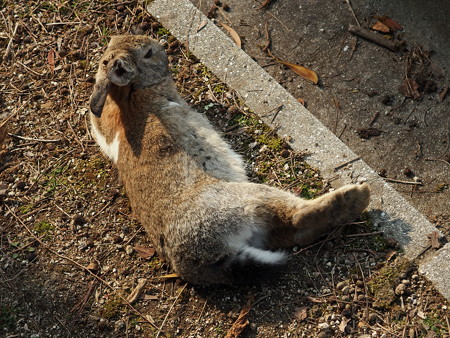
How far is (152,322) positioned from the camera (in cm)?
406

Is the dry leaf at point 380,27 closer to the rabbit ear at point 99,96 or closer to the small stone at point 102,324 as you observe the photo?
the rabbit ear at point 99,96

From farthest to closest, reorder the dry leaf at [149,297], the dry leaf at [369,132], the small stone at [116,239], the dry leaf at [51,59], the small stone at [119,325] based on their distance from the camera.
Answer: the dry leaf at [51,59]
the dry leaf at [369,132]
the small stone at [116,239]
the dry leaf at [149,297]
the small stone at [119,325]

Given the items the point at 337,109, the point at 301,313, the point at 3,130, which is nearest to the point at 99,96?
the point at 3,130

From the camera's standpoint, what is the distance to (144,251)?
173 inches

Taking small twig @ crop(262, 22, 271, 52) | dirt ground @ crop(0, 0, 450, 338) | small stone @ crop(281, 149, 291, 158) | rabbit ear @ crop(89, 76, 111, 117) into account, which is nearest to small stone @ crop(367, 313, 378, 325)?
dirt ground @ crop(0, 0, 450, 338)

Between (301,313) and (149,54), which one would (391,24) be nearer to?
(149,54)

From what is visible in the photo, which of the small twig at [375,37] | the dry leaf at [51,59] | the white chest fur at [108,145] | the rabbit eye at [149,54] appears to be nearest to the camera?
the white chest fur at [108,145]

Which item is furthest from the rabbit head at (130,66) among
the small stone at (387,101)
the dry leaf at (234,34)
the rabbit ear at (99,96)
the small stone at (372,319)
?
the small stone at (372,319)

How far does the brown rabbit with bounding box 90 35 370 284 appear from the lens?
12.7 ft

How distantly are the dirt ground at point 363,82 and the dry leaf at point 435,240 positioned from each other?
0.29 metres

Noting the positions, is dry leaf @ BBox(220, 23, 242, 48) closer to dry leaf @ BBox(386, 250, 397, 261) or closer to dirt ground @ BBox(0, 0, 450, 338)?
dirt ground @ BBox(0, 0, 450, 338)

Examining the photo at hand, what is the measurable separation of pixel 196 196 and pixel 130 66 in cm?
137

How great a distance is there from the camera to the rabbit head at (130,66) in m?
4.42

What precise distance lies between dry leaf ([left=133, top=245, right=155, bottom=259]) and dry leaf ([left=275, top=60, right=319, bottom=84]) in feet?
7.10
